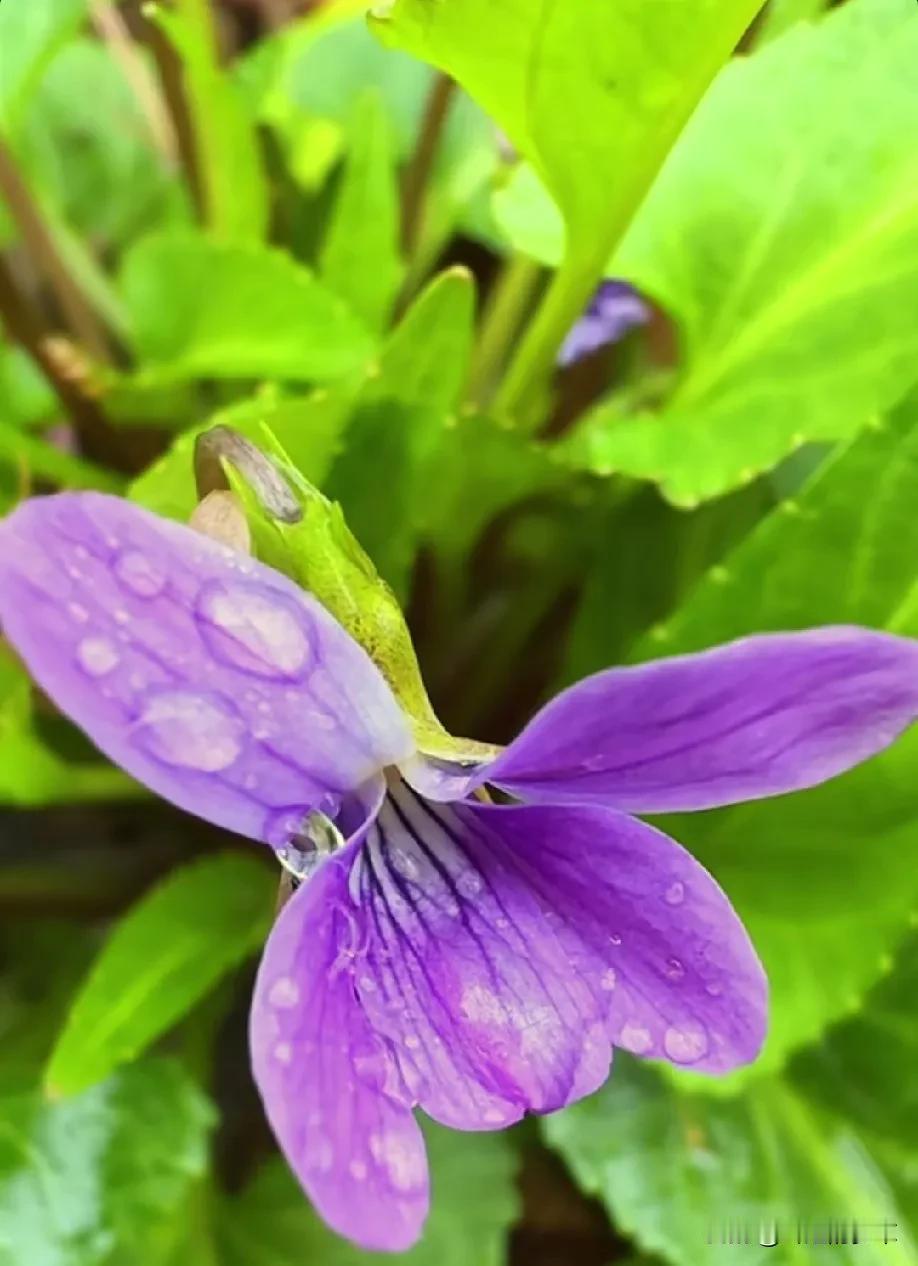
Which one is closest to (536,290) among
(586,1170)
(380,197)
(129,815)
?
(380,197)

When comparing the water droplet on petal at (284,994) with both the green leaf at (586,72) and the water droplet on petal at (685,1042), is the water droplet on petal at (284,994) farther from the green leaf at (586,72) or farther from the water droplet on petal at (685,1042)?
the green leaf at (586,72)

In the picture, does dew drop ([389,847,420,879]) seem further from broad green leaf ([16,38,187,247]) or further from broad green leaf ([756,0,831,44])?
broad green leaf ([16,38,187,247])

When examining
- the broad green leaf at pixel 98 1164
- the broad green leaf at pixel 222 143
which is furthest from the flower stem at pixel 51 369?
the broad green leaf at pixel 98 1164

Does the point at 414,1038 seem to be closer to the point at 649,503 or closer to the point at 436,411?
the point at 436,411

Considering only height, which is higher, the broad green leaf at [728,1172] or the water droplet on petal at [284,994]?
the water droplet on petal at [284,994]

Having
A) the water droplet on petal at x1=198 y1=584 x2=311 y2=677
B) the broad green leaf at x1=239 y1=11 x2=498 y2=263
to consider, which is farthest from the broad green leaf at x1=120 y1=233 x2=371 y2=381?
the water droplet on petal at x1=198 y1=584 x2=311 y2=677

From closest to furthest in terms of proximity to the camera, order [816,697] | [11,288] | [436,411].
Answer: [816,697]
[436,411]
[11,288]
